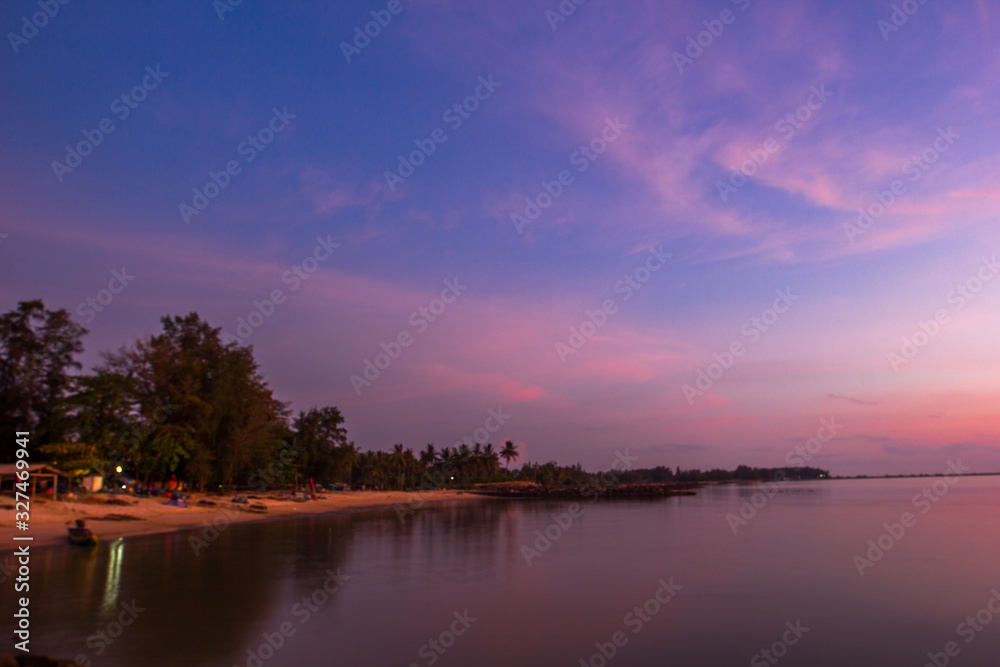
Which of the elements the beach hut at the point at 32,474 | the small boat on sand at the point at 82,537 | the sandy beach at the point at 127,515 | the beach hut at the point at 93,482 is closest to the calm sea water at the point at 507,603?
the small boat on sand at the point at 82,537

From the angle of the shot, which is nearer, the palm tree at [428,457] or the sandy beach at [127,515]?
the sandy beach at [127,515]

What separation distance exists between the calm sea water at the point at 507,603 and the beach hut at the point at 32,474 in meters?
6.71

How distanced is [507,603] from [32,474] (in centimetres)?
2778

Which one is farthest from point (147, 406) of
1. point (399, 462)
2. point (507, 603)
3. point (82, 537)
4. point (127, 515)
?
point (399, 462)

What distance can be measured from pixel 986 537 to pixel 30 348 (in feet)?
225

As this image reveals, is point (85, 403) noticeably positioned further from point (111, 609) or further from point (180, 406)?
point (111, 609)

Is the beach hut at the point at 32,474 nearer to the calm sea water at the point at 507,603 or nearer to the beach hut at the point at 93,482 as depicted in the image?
the beach hut at the point at 93,482

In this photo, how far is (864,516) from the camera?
5850 centimetres

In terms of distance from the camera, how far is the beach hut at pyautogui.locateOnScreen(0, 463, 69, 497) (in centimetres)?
3183

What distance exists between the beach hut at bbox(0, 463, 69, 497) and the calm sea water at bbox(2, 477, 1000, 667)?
671 centimetres

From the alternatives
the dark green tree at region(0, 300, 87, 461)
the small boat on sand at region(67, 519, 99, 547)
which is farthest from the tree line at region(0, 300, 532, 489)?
the small boat on sand at region(67, 519, 99, 547)

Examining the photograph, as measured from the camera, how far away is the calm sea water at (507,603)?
47.8 feet

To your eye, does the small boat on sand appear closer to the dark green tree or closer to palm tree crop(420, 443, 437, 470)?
the dark green tree

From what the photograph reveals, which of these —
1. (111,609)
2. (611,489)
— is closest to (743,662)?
(111,609)
